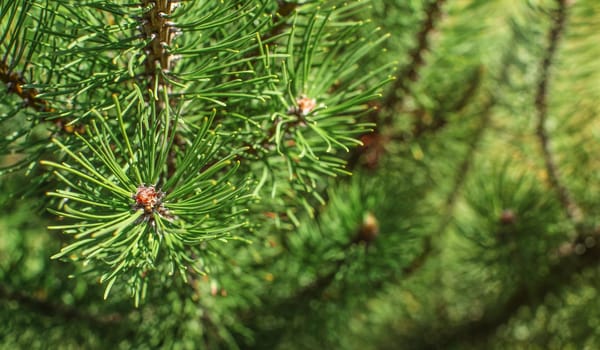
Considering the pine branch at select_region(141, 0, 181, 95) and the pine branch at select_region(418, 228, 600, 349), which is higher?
the pine branch at select_region(141, 0, 181, 95)

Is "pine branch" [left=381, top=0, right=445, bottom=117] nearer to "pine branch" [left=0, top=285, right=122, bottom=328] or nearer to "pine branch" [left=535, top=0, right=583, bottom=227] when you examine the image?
"pine branch" [left=535, top=0, right=583, bottom=227]

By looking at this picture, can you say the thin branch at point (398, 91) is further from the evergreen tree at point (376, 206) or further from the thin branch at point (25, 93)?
the thin branch at point (25, 93)

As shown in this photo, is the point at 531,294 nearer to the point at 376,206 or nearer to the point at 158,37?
the point at 376,206

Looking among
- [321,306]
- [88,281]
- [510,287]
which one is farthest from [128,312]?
[510,287]

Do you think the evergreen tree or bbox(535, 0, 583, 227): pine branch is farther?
bbox(535, 0, 583, 227): pine branch

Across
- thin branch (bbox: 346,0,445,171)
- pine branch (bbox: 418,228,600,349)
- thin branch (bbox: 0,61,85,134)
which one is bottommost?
pine branch (bbox: 418,228,600,349)

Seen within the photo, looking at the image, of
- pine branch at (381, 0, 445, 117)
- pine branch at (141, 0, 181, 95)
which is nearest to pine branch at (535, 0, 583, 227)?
pine branch at (381, 0, 445, 117)

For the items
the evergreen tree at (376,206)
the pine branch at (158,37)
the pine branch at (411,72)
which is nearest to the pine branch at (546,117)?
the evergreen tree at (376,206)

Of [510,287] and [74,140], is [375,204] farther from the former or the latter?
[74,140]
